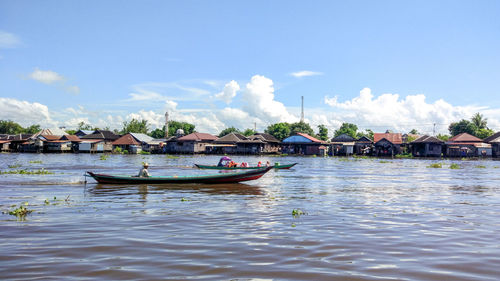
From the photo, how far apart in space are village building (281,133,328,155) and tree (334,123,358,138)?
17.0 m

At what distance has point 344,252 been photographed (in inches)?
261

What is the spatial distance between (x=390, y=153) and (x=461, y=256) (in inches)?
2484

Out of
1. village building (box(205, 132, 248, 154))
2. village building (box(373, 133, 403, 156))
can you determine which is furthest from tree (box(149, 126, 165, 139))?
village building (box(373, 133, 403, 156))

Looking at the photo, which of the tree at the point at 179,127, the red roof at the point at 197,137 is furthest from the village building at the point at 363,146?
the tree at the point at 179,127

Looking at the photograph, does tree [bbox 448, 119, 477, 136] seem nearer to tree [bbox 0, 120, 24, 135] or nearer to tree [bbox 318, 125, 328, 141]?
tree [bbox 318, 125, 328, 141]

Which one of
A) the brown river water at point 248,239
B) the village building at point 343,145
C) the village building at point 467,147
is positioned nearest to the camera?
the brown river water at point 248,239

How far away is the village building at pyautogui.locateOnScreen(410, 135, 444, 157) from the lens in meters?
60.6

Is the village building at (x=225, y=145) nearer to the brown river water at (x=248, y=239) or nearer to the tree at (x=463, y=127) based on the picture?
the tree at (x=463, y=127)

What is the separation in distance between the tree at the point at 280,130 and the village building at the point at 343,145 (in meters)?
13.9

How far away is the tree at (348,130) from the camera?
88.3 metres

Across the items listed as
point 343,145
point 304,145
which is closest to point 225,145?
point 304,145

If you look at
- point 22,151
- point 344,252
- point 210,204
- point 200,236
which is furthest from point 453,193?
point 22,151

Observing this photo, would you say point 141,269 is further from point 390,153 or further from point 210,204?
point 390,153

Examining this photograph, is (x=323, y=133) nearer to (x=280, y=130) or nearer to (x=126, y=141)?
(x=280, y=130)
